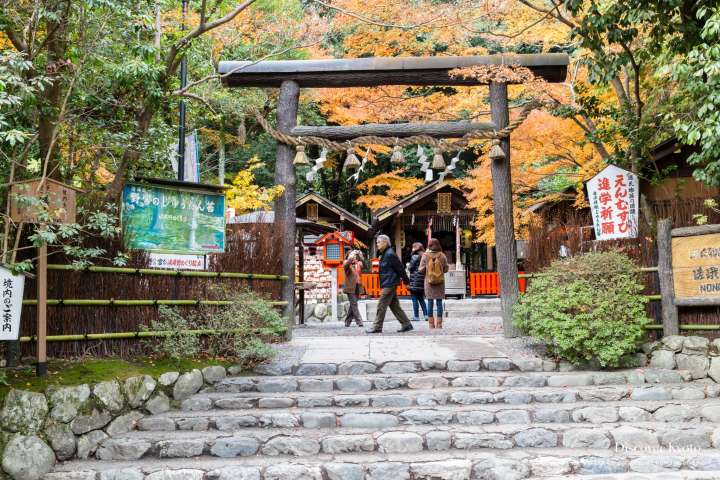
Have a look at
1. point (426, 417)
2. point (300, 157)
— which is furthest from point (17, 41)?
point (426, 417)

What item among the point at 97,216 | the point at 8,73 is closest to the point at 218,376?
the point at 97,216

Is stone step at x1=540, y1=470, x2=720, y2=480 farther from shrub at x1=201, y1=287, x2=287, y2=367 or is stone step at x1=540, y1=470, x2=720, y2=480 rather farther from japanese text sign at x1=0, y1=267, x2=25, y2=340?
japanese text sign at x1=0, y1=267, x2=25, y2=340

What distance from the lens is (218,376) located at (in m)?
7.89

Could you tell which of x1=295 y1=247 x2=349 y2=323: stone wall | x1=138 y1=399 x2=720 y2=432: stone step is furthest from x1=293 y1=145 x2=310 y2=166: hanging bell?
x1=295 y1=247 x2=349 y2=323: stone wall

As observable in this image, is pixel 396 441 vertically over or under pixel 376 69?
under

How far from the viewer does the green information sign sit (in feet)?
27.6

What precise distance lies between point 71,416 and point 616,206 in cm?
892

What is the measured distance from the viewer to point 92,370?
6.89m

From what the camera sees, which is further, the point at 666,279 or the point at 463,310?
the point at 463,310

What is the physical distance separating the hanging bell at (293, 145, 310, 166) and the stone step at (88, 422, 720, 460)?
5329mm

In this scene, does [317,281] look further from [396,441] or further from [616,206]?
[396,441]

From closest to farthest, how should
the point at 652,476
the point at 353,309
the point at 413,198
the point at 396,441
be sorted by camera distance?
the point at 652,476
the point at 396,441
the point at 353,309
the point at 413,198

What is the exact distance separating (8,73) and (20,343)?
2.95 meters

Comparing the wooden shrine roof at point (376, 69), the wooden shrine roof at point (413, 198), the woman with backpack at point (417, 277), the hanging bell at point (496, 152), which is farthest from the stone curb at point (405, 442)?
the wooden shrine roof at point (413, 198)
